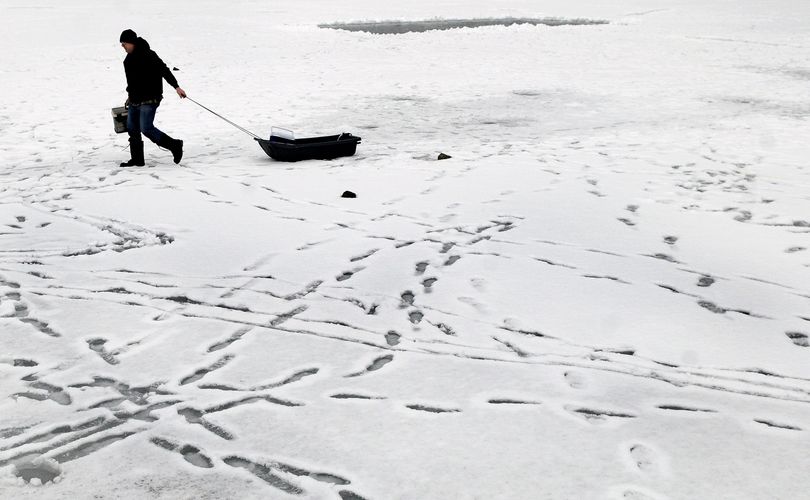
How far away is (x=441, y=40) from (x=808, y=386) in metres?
19.6

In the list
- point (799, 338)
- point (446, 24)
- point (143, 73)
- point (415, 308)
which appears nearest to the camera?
point (799, 338)

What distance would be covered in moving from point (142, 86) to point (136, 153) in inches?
32.8

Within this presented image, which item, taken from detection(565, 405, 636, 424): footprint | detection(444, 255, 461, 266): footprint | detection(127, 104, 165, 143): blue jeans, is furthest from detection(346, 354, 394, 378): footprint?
detection(127, 104, 165, 143): blue jeans

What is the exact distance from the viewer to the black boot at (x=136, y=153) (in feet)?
27.5

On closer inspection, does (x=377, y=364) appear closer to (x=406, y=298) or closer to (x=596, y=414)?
(x=406, y=298)

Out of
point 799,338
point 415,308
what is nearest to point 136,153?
point 415,308

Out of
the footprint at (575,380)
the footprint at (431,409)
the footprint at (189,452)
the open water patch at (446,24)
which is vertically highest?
the open water patch at (446,24)

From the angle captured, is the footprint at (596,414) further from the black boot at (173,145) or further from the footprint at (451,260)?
the black boot at (173,145)

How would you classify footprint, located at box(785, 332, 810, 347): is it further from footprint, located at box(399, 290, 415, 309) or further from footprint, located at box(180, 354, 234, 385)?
footprint, located at box(180, 354, 234, 385)

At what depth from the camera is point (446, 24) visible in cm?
2816

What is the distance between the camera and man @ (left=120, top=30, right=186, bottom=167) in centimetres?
792

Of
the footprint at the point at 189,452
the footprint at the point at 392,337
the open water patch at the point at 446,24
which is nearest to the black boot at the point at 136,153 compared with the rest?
the footprint at the point at 392,337

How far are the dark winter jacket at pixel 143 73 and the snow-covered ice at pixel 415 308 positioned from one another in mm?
876

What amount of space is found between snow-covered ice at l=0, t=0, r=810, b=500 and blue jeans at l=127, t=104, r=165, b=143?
1.41 feet
